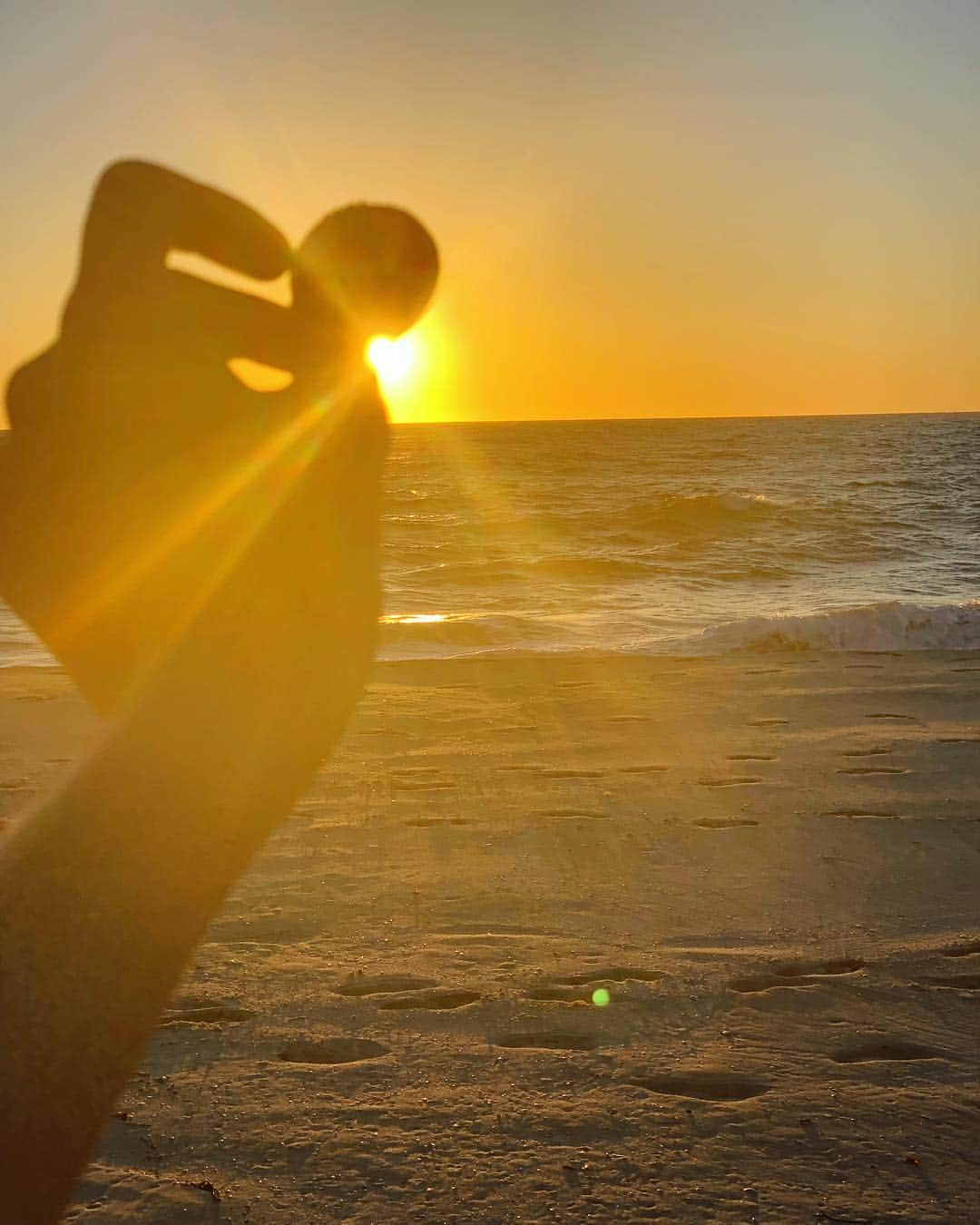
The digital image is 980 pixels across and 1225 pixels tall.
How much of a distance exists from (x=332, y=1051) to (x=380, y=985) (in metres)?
0.36

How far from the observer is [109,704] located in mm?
1475

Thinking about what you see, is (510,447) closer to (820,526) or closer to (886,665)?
(820,526)

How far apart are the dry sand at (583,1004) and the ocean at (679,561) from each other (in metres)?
1.57

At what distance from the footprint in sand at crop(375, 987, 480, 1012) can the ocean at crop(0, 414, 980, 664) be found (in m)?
1.71

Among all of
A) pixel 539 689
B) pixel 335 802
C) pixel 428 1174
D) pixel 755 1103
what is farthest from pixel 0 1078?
pixel 539 689

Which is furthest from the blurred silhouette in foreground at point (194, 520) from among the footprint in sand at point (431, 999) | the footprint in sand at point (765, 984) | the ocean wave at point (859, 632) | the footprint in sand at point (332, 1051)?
the ocean wave at point (859, 632)

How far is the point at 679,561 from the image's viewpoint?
19312mm

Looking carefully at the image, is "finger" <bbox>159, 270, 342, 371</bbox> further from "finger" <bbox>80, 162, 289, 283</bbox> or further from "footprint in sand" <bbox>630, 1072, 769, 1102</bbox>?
"footprint in sand" <bbox>630, 1072, 769, 1102</bbox>

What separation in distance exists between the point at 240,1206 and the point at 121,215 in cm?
188

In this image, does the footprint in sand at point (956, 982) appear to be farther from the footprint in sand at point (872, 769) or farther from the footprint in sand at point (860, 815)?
the footprint in sand at point (872, 769)

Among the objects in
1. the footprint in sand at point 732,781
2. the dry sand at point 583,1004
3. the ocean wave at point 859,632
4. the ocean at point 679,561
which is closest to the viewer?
the dry sand at point 583,1004

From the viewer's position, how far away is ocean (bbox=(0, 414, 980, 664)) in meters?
9.62

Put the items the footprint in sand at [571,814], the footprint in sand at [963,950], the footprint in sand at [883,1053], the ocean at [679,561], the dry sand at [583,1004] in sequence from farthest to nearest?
the ocean at [679,561]
the footprint in sand at [571,814]
the footprint in sand at [963,950]
the footprint in sand at [883,1053]
the dry sand at [583,1004]

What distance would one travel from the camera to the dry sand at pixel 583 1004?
216 cm
